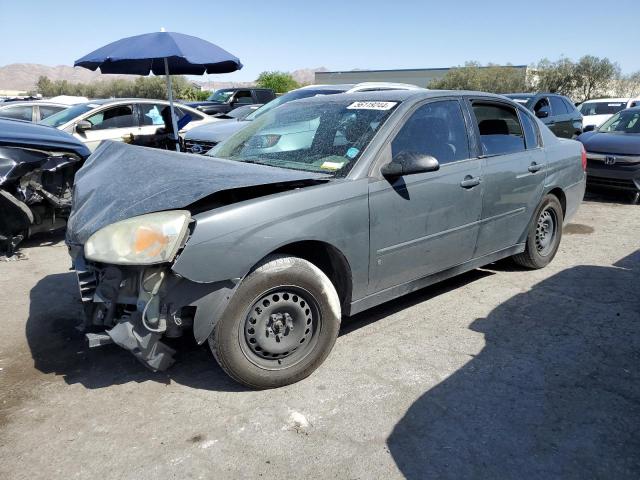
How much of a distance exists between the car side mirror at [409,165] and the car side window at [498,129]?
1.03 metres

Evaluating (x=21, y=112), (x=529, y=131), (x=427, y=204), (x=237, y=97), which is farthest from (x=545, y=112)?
(x=237, y=97)

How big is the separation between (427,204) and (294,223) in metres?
1.13

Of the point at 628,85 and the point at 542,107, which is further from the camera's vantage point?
the point at 628,85

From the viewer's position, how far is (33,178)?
5.47 m

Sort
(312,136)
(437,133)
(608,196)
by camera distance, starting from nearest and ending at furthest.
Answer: (312,136)
(437,133)
(608,196)

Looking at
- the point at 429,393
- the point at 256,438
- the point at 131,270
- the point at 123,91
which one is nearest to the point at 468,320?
the point at 429,393

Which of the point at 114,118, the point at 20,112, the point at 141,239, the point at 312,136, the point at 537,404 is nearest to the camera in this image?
the point at 141,239

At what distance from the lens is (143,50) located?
8055 millimetres

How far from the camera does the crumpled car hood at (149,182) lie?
282cm

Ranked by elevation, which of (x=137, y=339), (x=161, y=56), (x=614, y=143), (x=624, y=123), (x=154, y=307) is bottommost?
(x=137, y=339)

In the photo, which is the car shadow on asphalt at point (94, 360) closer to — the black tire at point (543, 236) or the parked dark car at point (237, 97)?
the black tire at point (543, 236)

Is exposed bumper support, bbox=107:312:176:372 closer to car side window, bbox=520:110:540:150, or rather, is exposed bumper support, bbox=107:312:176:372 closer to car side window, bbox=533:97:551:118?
car side window, bbox=520:110:540:150

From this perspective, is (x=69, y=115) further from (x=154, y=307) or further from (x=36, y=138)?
(x=154, y=307)

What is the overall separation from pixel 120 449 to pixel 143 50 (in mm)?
6928
